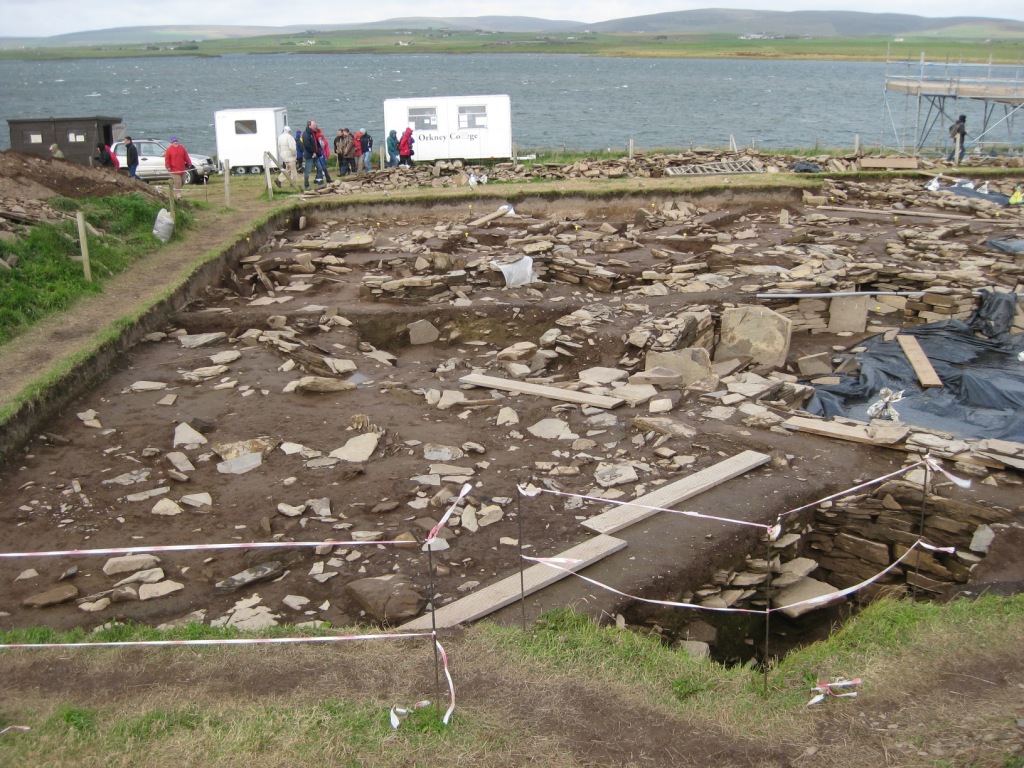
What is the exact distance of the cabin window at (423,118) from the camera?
3139 cm

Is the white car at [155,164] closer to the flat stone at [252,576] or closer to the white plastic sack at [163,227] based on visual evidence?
the white plastic sack at [163,227]

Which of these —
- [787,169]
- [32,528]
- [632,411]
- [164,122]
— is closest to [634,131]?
[787,169]

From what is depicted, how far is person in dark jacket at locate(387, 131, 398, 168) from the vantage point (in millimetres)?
30188

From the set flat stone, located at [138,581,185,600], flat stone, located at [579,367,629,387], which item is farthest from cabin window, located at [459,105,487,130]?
flat stone, located at [138,581,185,600]

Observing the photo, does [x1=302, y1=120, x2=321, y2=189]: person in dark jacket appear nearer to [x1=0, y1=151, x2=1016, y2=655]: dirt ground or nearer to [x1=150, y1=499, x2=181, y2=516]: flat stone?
[x1=0, y1=151, x2=1016, y2=655]: dirt ground

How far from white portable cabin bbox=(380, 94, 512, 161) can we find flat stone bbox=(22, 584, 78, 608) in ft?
84.5

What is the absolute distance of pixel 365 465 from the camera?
1017cm

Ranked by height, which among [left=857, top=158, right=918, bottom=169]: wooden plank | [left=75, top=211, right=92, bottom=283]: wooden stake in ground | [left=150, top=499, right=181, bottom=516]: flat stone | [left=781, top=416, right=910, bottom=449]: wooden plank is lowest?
[left=150, top=499, right=181, bottom=516]: flat stone

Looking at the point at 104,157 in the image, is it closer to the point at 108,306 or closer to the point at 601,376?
the point at 108,306

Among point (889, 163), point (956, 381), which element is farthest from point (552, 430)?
point (889, 163)

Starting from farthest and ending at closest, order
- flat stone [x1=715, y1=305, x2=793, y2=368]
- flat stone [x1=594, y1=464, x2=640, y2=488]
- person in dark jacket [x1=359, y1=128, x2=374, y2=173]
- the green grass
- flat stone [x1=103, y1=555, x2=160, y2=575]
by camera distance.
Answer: person in dark jacket [x1=359, y1=128, x2=374, y2=173] → the green grass → flat stone [x1=715, y1=305, x2=793, y2=368] → flat stone [x1=594, y1=464, x2=640, y2=488] → flat stone [x1=103, y1=555, x2=160, y2=575]

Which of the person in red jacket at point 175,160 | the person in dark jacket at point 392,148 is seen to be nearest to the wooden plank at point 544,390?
the person in red jacket at point 175,160

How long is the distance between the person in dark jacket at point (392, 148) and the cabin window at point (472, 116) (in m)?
2.51

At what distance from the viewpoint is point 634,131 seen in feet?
197
